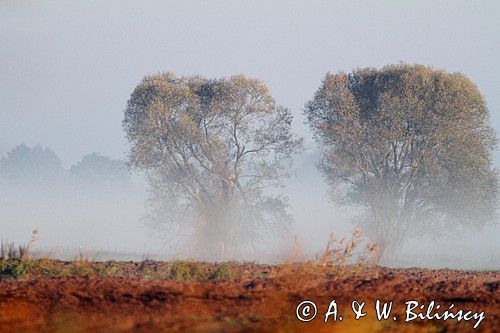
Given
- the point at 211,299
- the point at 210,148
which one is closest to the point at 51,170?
the point at 210,148

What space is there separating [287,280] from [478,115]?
111 feet

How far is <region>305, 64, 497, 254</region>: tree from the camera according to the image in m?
42.7

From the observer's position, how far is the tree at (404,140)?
42.7 meters

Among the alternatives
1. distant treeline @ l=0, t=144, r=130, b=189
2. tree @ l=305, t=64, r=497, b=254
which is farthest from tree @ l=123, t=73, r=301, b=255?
distant treeline @ l=0, t=144, r=130, b=189

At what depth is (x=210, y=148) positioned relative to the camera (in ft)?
146

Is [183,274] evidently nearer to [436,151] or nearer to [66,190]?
[436,151]

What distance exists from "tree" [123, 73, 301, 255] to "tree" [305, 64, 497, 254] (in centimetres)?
326

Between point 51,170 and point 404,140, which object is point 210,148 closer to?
point 404,140

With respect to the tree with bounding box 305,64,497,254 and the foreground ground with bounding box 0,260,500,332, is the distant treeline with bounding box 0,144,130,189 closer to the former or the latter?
the tree with bounding box 305,64,497,254

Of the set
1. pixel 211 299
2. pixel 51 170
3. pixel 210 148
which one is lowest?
pixel 211 299

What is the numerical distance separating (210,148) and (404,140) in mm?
10595

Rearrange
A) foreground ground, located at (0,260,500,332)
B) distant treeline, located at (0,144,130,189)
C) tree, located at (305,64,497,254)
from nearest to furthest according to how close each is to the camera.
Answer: foreground ground, located at (0,260,500,332), tree, located at (305,64,497,254), distant treeline, located at (0,144,130,189)

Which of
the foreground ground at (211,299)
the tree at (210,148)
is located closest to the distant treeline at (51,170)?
the tree at (210,148)

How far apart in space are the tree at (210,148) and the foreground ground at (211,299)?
28968 millimetres
